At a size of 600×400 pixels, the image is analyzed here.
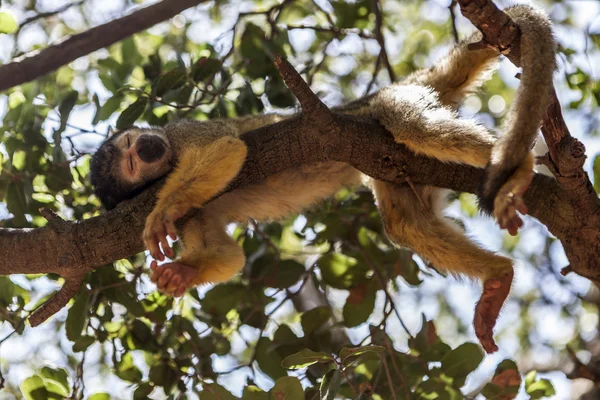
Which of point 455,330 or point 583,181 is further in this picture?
point 455,330

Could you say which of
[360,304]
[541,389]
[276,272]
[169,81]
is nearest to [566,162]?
[541,389]

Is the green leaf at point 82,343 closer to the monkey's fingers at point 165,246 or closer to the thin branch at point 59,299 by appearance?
the thin branch at point 59,299

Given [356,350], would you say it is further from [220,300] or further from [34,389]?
[34,389]

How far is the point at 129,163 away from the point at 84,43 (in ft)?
3.10

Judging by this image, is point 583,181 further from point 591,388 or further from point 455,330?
point 455,330

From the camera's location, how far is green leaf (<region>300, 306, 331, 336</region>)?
16.2ft

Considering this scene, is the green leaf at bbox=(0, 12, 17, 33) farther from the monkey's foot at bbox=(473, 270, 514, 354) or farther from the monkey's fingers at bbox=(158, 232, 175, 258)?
the monkey's foot at bbox=(473, 270, 514, 354)

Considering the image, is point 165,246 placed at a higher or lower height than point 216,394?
higher

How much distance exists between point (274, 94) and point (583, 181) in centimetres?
278

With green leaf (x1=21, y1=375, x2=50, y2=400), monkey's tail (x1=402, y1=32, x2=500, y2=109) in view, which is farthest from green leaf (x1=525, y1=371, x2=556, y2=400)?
green leaf (x1=21, y1=375, x2=50, y2=400)

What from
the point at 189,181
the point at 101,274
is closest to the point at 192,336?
the point at 101,274

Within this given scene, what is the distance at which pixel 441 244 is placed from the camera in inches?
200

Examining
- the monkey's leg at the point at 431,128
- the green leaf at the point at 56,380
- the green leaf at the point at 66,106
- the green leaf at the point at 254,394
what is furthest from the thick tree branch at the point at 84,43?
the green leaf at the point at 254,394

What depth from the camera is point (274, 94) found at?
5.93 metres
